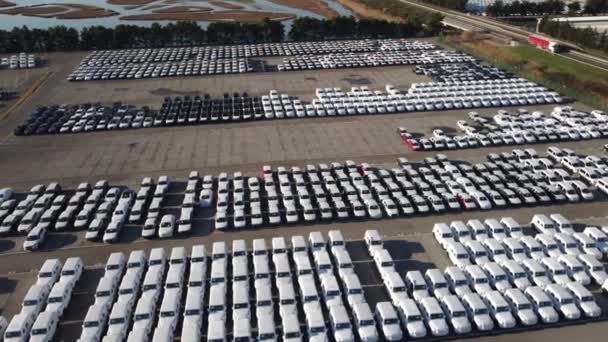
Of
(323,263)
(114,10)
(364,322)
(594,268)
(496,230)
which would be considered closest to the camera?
(364,322)

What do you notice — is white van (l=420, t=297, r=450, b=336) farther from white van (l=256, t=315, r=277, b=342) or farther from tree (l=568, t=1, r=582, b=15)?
tree (l=568, t=1, r=582, b=15)

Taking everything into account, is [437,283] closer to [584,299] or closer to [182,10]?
[584,299]

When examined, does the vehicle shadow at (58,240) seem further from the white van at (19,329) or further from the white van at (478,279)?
the white van at (478,279)

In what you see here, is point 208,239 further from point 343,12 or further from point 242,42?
point 343,12

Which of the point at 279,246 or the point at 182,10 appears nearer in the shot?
the point at 279,246

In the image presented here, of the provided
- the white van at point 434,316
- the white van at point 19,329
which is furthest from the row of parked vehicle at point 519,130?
the white van at point 19,329

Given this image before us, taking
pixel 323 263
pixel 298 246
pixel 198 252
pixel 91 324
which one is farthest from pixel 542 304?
pixel 91 324

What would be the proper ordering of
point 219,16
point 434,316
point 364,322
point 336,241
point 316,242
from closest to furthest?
point 364,322, point 434,316, point 316,242, point 336,241, point 219,16
